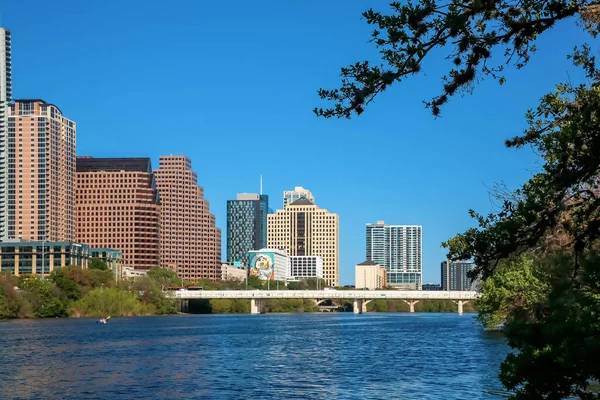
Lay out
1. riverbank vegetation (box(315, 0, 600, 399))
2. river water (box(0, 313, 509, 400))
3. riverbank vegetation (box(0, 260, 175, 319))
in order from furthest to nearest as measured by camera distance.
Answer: riverbank vegetation (box(0, 260, 175, 319)) → river water (box(0, 313, 509, 400)) → riverbank vegetation (box(315, 0, 600, 399))

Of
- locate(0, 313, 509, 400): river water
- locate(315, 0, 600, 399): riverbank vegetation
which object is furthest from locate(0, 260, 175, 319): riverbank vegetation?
locate(315, 0, 600, 399): riverbank vegetation

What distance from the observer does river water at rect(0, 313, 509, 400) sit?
47.2m

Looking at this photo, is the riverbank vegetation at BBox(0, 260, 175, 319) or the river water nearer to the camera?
the river water

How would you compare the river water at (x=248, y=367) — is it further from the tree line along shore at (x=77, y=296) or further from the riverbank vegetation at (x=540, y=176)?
the tree line along shore at (x=77, y=296)

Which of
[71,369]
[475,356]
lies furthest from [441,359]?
[71,369]

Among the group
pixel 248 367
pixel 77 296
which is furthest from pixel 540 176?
pixel 77 296

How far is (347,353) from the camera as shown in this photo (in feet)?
248

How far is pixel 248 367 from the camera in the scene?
62094 mm

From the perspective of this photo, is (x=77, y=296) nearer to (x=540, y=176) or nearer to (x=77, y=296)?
(x=77, y=296)

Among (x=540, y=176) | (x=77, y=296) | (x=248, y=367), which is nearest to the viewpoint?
(x=540, y=176)

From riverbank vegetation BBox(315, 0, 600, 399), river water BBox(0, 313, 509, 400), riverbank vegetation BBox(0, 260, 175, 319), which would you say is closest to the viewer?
riverbank vegetation BBox(315, 0, 600, 399)

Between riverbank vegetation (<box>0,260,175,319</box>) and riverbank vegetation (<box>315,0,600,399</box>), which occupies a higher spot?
riverbank vegetation (<box>315,0,600,399</box>)

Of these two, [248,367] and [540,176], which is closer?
[540,176]

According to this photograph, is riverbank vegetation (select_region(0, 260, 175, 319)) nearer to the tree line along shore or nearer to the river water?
the tree line along shore
